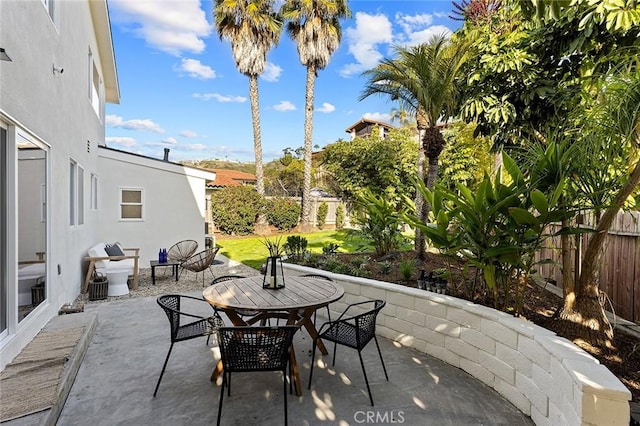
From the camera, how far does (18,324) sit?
3693 millimetres

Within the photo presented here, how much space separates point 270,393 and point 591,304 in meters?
3.45

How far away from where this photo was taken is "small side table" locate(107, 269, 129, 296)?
7.21m

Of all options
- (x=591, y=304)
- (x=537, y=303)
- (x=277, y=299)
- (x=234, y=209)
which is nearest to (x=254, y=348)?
(x=277, y=299)

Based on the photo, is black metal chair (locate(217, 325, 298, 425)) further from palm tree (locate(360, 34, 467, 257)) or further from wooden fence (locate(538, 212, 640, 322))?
palm tree (locate(360, 34, 467, 257))

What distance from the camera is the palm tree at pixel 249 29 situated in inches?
651

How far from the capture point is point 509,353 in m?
3.36

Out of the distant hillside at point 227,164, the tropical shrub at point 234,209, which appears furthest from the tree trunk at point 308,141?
the distant hillside at point 227,164

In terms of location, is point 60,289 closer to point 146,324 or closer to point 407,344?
point 146,324

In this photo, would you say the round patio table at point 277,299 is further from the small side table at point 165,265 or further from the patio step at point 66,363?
the small side table at point 165,265

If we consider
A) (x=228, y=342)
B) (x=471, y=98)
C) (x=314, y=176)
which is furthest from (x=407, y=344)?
(x=314, y=176)

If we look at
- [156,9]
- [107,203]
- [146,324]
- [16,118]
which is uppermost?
[156,9]

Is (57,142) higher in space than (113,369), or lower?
higher

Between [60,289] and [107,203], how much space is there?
5189 millimetres

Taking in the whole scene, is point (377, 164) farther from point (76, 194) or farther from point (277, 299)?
point (277, 299)
